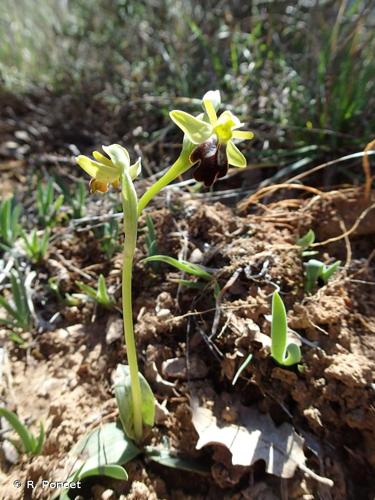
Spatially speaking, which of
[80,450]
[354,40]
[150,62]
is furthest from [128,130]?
[80,450]

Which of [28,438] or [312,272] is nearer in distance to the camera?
[28,438]

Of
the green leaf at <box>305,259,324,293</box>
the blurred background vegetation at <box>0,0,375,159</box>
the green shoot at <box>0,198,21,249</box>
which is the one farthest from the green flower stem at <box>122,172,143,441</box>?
the blurred background vegetation at <box>0,0,375,159</box>

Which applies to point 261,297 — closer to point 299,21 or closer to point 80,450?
point 80,450

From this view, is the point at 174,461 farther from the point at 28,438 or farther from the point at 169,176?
the point at 169,176

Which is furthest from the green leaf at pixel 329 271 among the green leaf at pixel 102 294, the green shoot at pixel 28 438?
the green shoot at pixel 28 438

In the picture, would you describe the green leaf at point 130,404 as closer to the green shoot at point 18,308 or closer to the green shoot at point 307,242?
the green shoot at point 18,308

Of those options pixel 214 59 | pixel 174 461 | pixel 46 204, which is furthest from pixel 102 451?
pixel 214 59
